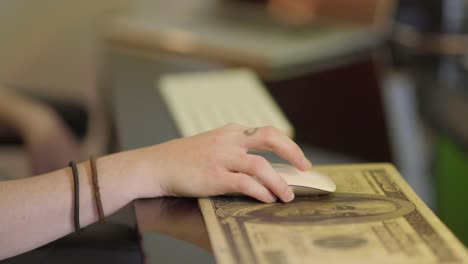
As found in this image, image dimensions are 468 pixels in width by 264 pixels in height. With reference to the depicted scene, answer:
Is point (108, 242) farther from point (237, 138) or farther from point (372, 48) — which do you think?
point (372, 48)

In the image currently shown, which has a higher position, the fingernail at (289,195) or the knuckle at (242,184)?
the knuckle at (242,184)

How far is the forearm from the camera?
32.4 inches

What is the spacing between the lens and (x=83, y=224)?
33.0 inches

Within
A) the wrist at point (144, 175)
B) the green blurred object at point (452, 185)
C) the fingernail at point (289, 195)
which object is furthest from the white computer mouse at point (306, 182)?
the green blurred object at point (452, 185)

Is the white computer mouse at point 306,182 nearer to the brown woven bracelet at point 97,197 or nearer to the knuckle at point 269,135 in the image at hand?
the knuckle at point 269,135

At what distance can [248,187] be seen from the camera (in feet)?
2.67

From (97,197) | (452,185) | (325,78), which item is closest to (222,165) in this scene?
(97,197)

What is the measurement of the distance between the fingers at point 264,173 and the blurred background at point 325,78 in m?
0.40

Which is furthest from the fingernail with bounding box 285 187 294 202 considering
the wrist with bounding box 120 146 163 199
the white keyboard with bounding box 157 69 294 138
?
the white keyboard with bounding box 157 69 294 138

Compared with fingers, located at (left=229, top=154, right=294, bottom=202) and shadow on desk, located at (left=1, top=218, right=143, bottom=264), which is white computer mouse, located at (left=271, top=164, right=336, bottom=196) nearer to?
fingers, located at (left=229, top=154, right=294, bottom=202)

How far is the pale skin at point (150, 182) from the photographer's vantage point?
82 cm

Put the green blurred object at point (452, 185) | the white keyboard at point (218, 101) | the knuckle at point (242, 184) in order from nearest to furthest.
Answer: the knuckle at point (242, 184), the white keyboard at point (218, 101), the green blurred object at point (452, 185)

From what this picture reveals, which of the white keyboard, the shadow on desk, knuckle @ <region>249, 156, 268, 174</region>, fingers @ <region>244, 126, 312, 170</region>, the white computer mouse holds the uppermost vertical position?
the white keyboard

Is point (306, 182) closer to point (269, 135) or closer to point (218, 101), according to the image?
point (269, 135)
